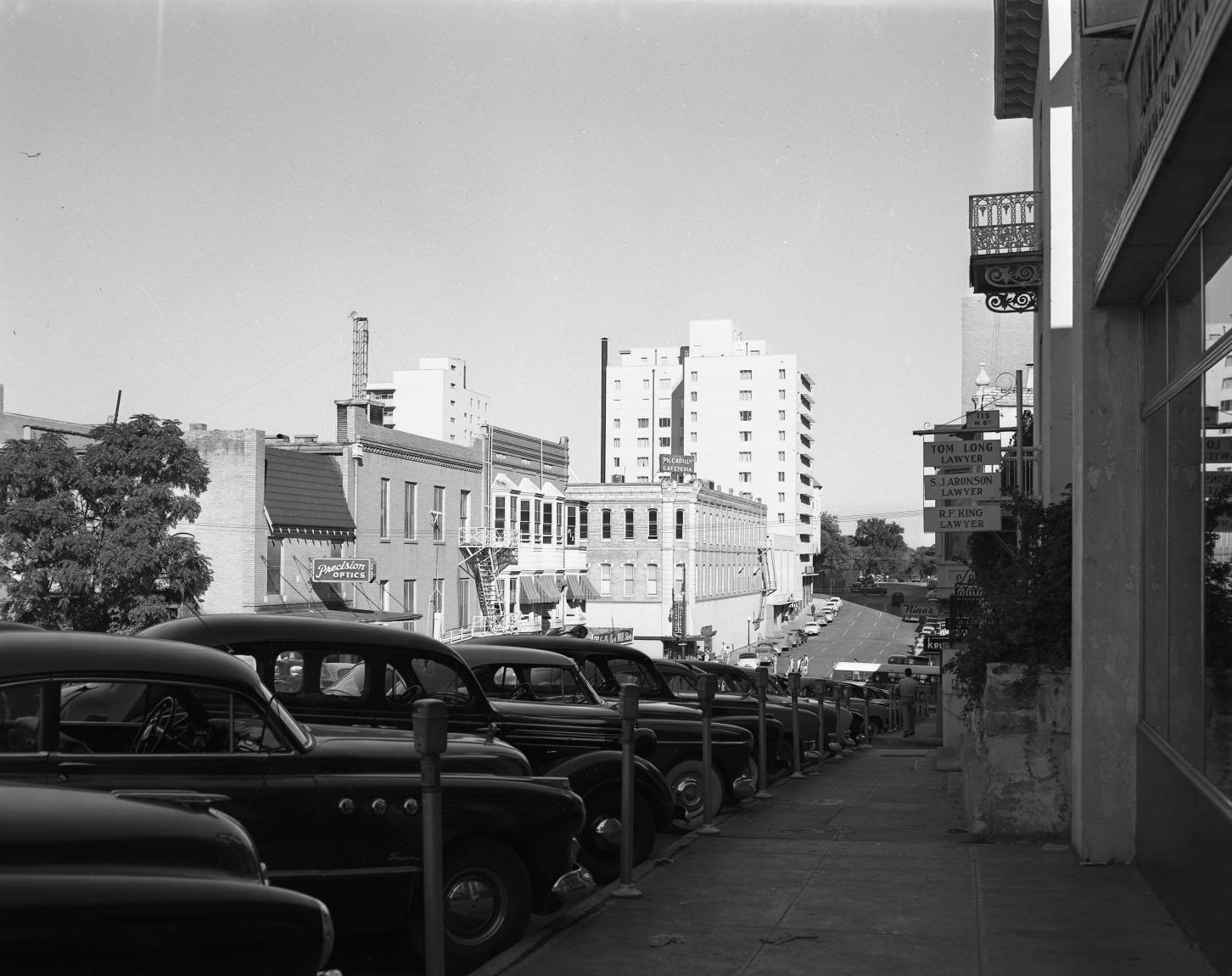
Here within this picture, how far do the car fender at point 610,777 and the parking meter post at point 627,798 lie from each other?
22cm

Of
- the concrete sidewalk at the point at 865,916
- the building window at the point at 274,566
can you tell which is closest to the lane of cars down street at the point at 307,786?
the concrete sidewalk at the point at 865,916

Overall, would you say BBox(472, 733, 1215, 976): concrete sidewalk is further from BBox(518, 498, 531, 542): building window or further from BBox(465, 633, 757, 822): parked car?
BBox(518, 498, 531, 542): building window

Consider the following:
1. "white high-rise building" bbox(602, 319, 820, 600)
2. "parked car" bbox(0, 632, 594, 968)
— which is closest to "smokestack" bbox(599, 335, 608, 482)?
"white high-rise building" bbox(602, 319, 820, 600)

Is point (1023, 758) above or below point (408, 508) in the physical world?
below

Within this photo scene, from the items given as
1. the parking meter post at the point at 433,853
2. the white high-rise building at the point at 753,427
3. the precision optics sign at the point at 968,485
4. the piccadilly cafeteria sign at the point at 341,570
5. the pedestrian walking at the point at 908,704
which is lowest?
the pedestrian walking at the point at 908,704

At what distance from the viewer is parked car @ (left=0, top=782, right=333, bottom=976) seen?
3.51 metres

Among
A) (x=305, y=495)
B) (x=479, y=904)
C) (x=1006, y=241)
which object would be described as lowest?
(x=479, y=904)

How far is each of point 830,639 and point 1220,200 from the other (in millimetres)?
95166

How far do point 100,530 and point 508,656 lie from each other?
66.6 ft

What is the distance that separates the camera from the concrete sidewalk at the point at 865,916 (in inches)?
273

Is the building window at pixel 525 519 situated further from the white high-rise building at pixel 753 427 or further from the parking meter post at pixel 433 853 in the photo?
the white high-rise building at pixel 753 427

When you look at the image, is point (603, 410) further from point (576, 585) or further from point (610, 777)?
point (610, 777)

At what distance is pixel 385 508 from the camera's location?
43.3 meters

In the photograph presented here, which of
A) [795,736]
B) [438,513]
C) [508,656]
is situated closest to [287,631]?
[508,656]
